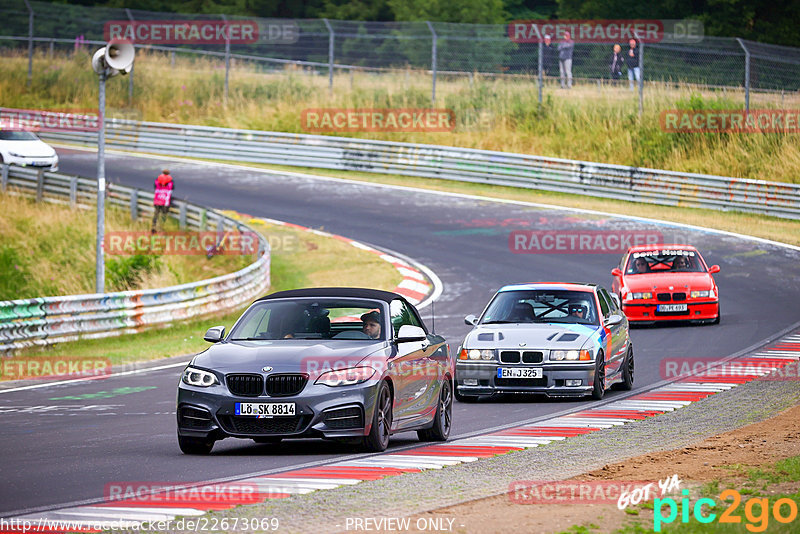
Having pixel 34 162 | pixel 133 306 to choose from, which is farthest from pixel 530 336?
pixel 34 162

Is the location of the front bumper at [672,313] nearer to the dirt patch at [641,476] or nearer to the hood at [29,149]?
the dirt patch at [641,476]

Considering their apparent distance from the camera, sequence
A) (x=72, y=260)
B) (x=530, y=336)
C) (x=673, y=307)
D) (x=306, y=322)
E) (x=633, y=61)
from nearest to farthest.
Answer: (x=306, y=322)
(x=530, y=336)
(x=673, y=307)
(x=72, y=260)
(x=633, y=61)

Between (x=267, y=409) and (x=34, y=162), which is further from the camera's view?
(x=34, y=162)

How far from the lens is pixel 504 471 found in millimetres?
9609

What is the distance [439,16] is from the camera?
72125mm

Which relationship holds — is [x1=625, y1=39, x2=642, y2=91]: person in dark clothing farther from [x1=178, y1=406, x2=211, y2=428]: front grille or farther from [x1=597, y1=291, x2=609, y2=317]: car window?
[x1=178, y1=406, x2=211, y2=428]: front grille

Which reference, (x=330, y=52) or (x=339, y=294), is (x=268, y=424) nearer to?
(x=339, y=294)

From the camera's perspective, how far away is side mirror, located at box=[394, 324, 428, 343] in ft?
36.5

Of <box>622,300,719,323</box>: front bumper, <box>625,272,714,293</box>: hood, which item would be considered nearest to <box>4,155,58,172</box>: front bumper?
<box>625,272,714,293</box>: hood

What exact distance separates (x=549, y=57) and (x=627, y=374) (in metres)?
26.6

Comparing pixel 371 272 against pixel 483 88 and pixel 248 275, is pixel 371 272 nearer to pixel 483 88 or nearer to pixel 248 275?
pixel 248 275

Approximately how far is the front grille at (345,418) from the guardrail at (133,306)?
10.1m

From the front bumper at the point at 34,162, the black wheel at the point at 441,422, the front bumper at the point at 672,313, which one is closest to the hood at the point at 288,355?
the black wheel at the point at 441,422

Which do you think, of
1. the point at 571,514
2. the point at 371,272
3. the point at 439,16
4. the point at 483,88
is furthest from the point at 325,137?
the point at 571,514
